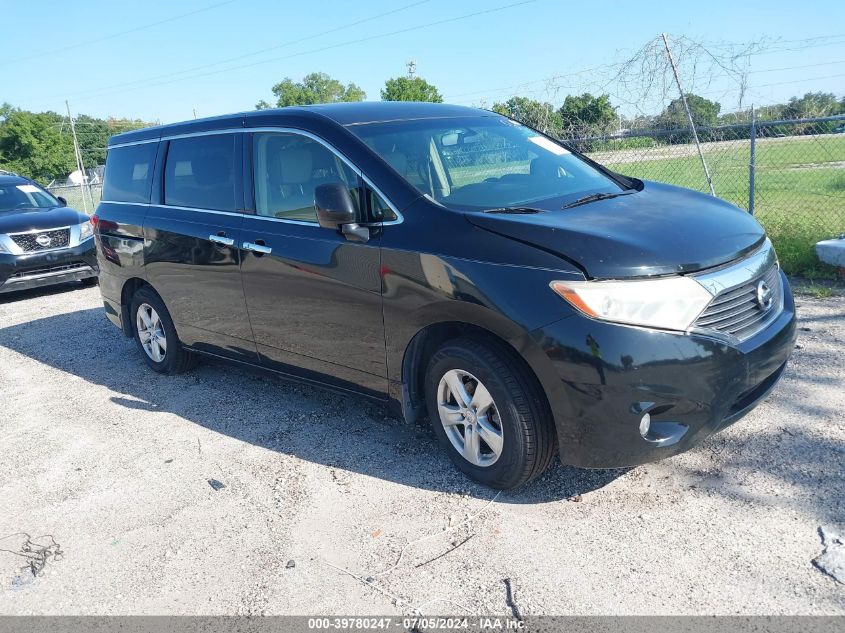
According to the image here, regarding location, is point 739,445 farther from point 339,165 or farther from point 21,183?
point 21,183

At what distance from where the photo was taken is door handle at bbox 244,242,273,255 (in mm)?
4266

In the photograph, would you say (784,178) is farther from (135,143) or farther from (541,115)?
(135,143)

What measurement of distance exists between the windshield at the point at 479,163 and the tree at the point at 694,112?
4.81 m

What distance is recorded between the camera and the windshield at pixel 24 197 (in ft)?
34.6

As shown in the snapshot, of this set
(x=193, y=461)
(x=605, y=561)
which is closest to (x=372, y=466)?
(x=193, y=461)

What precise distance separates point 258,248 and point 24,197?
8.33 metres

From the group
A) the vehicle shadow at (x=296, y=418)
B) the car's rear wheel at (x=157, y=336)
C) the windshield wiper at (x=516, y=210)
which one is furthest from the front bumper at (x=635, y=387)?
the car's rear wheel at (x=157, y=336)

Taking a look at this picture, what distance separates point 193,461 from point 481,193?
2337mm

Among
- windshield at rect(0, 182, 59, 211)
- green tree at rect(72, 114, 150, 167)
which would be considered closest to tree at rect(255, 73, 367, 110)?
green tree at rect(72, 114, 150, 167)

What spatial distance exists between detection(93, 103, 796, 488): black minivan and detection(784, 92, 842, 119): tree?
5.38 metres

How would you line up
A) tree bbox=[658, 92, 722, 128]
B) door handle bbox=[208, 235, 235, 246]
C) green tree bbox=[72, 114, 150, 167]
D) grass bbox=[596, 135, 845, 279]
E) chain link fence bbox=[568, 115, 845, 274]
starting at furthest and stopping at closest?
green tree bbox=[72, 114, 150, 167], tree bbox=[658, 92, 722, 128], chain link fence bbox=[568, 115, 845, 274], grass bbox=[596, 135, 845, 279], door handle bbox=[208, 235, 235, 246]

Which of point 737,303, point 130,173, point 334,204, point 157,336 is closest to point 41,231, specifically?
point 130,173

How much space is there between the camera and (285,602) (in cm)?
288

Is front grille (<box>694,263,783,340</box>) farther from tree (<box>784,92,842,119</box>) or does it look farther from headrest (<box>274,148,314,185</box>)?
tree (<box>784,92,842,119</box>)
